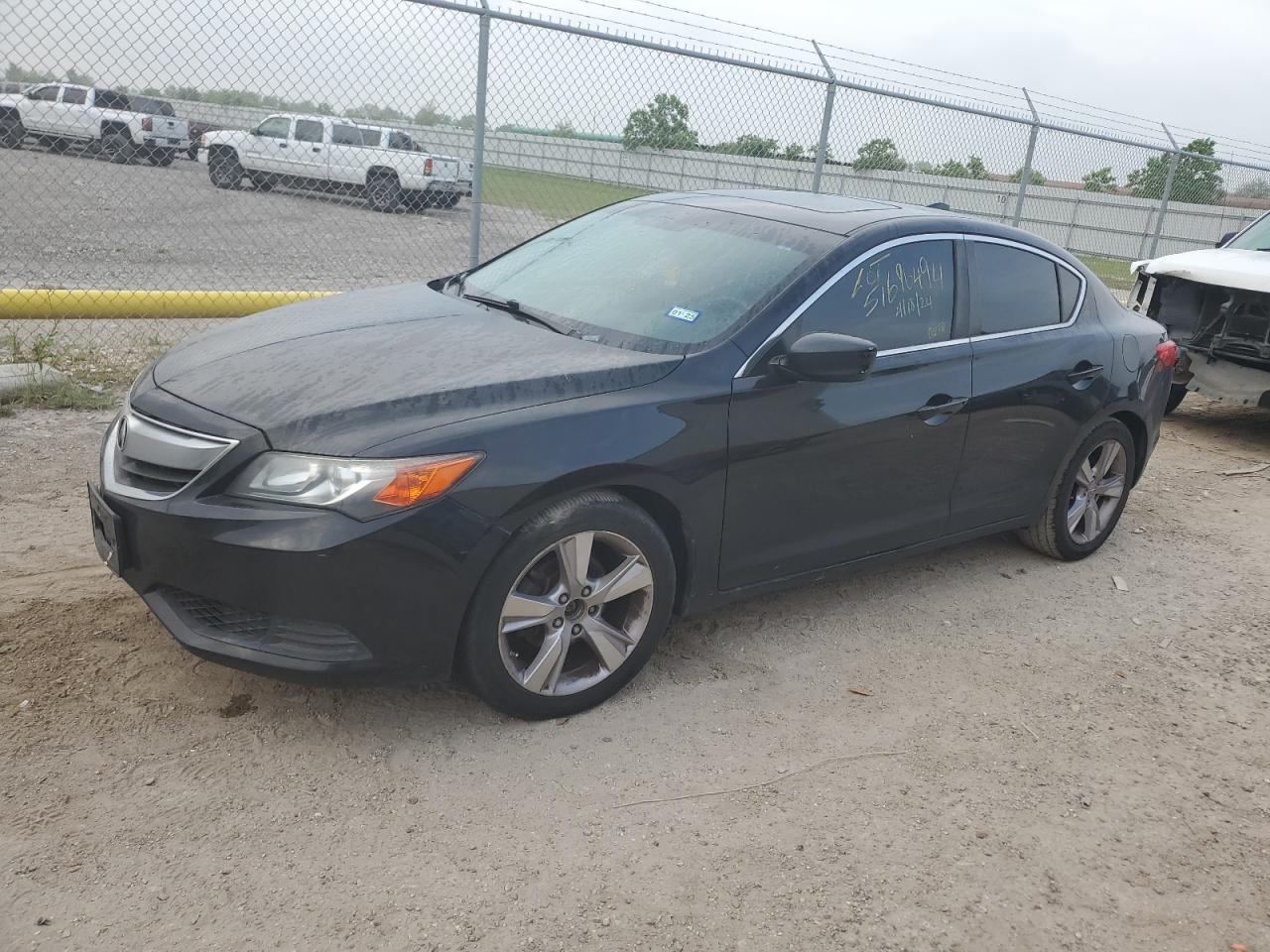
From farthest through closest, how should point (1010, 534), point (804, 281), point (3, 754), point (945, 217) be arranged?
point (1010, 534), point (945, 217), point (804, 281), point (3, 754)

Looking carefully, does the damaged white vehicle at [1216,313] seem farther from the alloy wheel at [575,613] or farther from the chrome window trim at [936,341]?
the alloy wheel at [575,613]

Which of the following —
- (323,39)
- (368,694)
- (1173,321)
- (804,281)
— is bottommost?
(368,694)

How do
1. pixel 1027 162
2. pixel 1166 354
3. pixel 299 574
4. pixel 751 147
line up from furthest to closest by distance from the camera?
pixel 1027 162
pixel 751 147
pixel 1166 354
pixel 299 574

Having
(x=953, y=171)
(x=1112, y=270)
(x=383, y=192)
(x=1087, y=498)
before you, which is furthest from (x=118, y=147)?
(x=1112, y=270)

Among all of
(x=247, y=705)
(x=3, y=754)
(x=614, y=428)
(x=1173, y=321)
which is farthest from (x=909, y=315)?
(x=1173, y=321)

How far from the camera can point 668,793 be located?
10.4 feet

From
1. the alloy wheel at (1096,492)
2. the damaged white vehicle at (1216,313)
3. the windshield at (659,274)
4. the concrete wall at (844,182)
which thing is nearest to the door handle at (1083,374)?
the alloy wheel at (1096,492)

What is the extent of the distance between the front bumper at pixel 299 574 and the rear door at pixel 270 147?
594 cm

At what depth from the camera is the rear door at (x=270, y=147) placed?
8.61m

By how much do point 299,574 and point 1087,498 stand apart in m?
3.85

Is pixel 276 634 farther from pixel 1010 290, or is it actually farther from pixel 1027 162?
pixel 1027 162

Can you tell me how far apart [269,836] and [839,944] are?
4.75 feet

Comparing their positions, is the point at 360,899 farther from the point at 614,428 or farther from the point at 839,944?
the point at 614,428

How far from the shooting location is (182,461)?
10.2 feet
